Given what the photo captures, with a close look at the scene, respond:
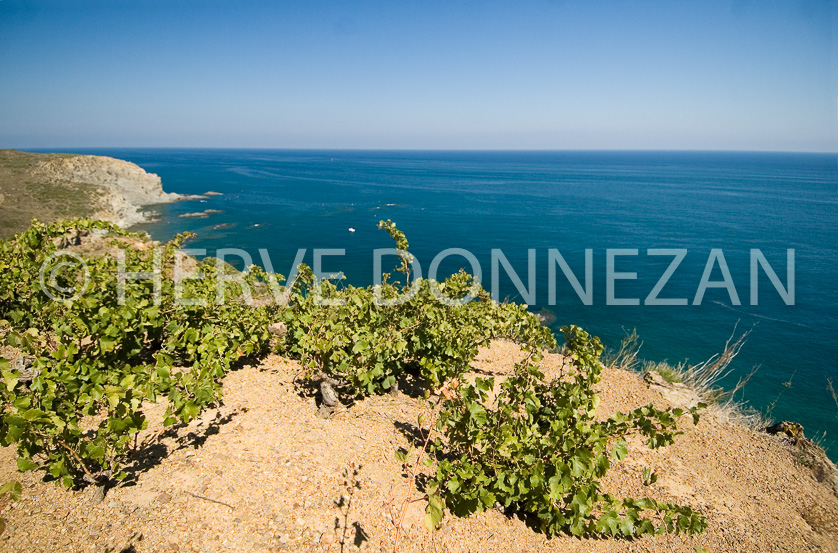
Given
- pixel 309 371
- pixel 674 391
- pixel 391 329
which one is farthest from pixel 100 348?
pixel 674 391

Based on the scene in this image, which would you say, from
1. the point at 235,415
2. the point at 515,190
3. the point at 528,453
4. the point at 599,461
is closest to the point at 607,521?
the point at 599,461

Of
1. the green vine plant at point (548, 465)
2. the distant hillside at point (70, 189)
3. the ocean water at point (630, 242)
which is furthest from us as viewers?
the distant hillside at point (70, 189)

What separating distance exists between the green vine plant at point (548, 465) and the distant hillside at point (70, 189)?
44.8 m

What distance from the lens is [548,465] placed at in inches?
167

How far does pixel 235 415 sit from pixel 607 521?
4.43 meters

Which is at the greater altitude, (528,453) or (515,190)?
(515,190)

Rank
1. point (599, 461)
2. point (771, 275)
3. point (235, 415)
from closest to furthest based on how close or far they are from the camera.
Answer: point (599, 461) → point (235, 415) → point (771, 275)

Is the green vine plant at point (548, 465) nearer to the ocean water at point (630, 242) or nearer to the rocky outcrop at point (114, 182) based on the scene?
the ocean water at point (630, 242)

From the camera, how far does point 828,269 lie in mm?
36469

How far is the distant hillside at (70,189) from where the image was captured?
45438 mm

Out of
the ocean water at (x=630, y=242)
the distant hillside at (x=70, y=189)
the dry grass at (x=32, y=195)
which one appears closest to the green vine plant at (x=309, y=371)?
the ocean water at (x=630, y=242)

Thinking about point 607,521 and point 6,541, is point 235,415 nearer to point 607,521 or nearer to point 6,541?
point 6,541

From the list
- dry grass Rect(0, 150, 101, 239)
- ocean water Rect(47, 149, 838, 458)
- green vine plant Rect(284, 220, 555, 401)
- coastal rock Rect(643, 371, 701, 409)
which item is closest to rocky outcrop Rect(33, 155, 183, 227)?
dry grass Rect(0, 150, 101, 239)

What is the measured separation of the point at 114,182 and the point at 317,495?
78.6m
